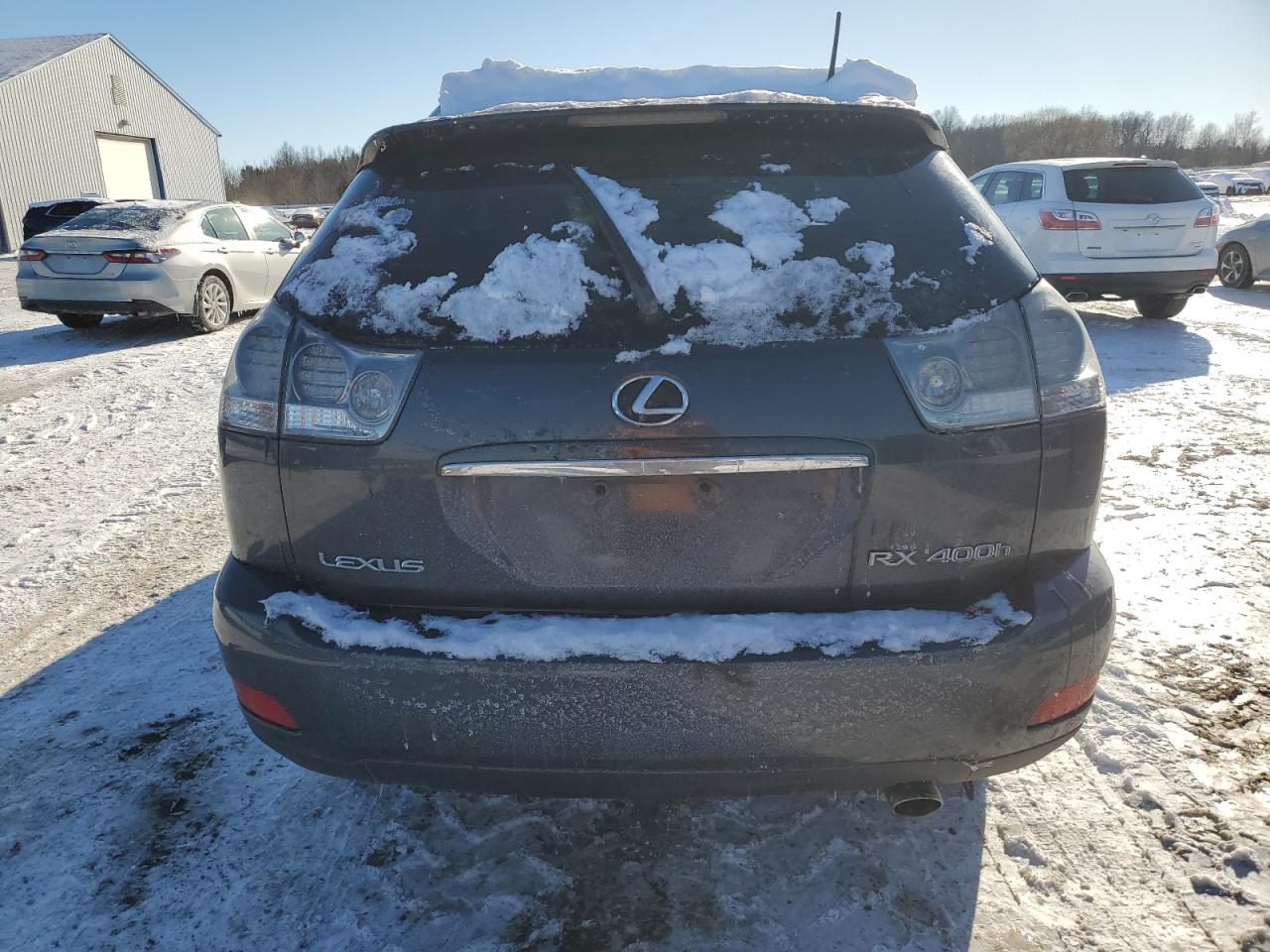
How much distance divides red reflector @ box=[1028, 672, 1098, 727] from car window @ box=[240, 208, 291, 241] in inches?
468

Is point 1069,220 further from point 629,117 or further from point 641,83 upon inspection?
point 629,117

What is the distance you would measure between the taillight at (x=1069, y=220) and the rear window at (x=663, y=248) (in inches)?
324

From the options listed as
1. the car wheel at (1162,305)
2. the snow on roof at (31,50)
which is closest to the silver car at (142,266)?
the car wheel at (1162,305)

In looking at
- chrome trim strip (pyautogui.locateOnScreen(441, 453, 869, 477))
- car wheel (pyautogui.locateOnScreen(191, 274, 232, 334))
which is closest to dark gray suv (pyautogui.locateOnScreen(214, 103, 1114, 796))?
chrome trim strip (pyautogui.locateOnScreen(441, 453, 869, 477))

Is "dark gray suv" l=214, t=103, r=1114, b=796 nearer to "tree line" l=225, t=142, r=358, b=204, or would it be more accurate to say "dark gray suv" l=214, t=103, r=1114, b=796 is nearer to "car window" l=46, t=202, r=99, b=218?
"car window" l=46, t=202, r=99, b=218

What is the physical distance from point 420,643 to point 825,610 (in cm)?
81

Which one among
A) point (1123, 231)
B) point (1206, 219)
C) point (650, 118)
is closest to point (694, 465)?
point (650, 118)

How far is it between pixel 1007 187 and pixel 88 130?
35.4m

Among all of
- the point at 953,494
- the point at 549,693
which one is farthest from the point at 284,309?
the point at 953,494

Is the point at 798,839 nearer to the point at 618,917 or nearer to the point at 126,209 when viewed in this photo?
the point at 618,917

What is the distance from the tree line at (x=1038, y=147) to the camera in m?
60.9

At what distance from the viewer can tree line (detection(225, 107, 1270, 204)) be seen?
60906 mm

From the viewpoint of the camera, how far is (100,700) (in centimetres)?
285

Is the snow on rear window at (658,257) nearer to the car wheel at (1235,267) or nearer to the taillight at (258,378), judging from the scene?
the taillight at (258,378)
